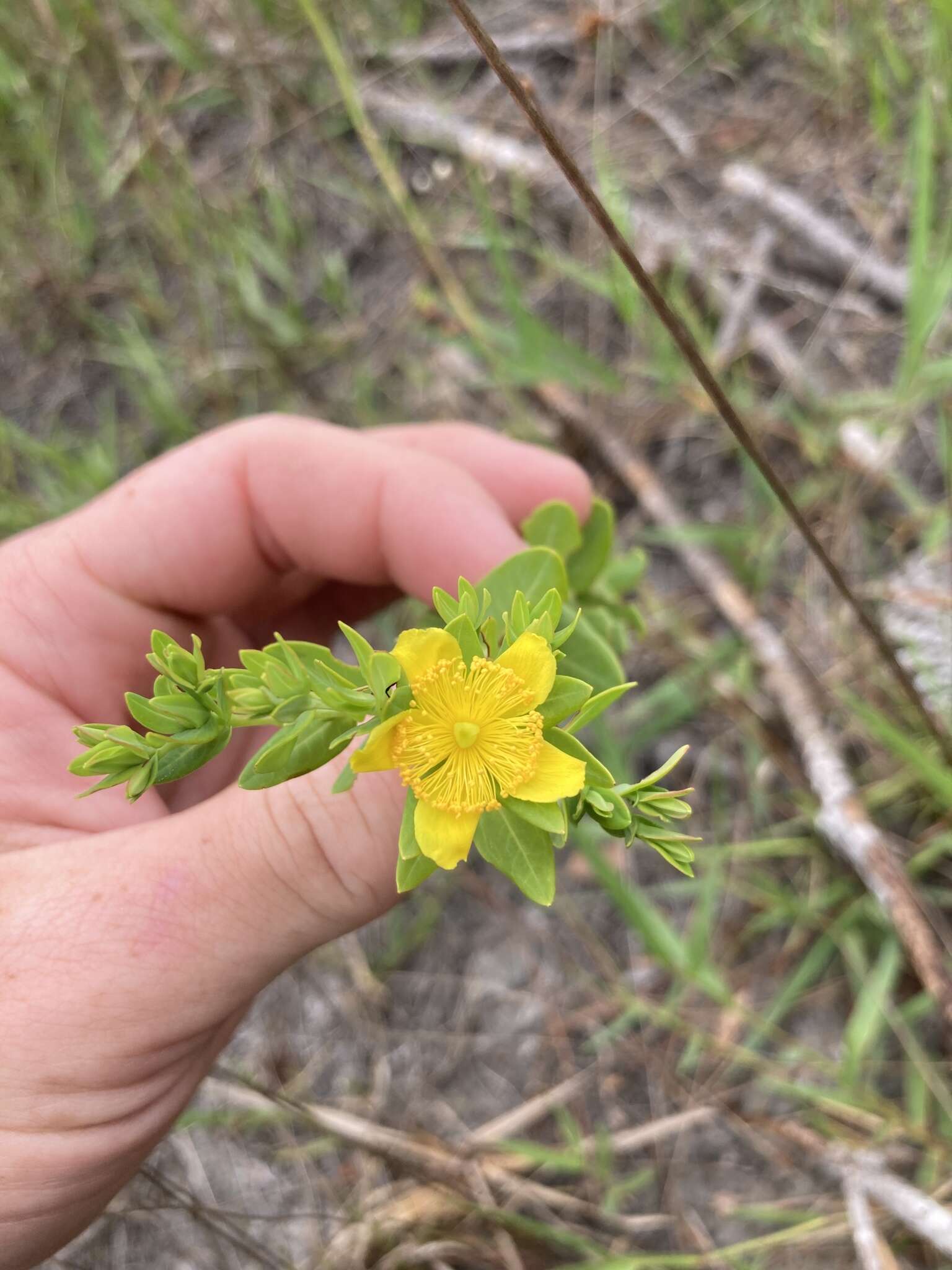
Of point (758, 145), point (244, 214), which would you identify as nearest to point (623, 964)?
point (758, 145)

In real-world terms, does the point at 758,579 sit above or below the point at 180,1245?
above

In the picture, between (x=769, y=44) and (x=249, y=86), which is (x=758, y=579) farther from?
(x=249, y=86)

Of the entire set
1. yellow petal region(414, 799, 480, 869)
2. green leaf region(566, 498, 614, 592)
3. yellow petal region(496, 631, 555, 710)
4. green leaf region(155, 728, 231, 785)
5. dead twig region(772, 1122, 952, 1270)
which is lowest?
dead twig region(772, 1122, 952, 1270)

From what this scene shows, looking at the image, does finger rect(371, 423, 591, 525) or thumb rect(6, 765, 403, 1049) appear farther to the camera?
finger rect(371, 423, 591, 525)

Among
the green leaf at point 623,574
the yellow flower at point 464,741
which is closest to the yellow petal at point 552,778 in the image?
the yellow flower at point 464,741

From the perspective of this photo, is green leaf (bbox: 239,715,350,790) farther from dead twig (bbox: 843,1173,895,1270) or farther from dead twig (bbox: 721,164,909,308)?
dead twig (bbox: 721,164,909,308)

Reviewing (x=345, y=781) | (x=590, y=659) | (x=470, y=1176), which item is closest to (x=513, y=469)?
(x=590, y=659)

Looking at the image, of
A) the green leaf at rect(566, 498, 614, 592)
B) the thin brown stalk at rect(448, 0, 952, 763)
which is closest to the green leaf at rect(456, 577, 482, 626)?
the thin brown stalk at rect(448, 0, 952, 763)
